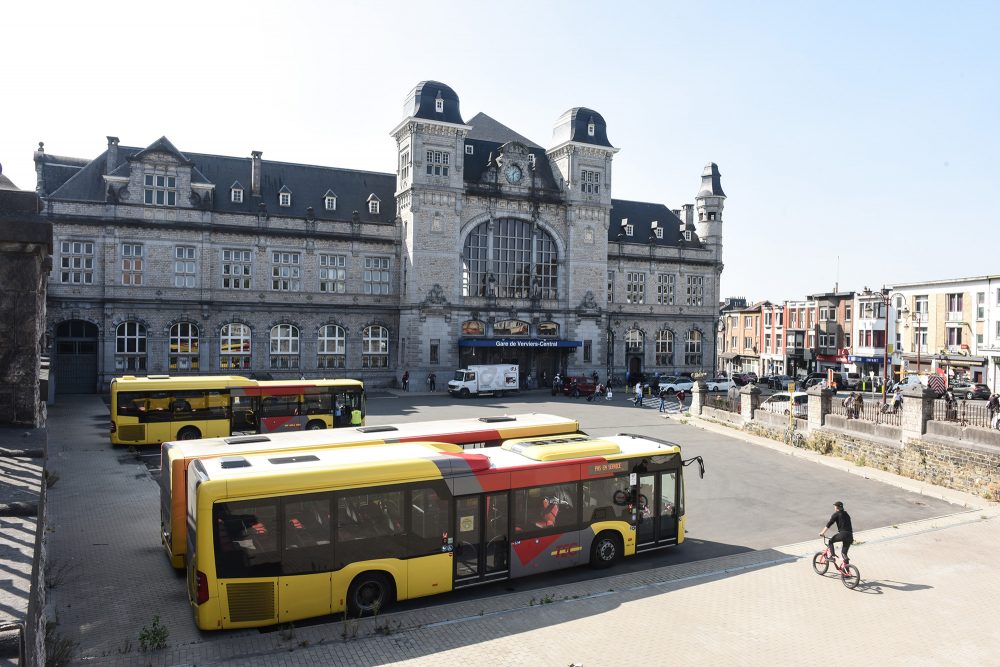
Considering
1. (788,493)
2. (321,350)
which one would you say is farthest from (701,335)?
(788,493)

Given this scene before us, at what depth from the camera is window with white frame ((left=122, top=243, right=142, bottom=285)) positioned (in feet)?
139

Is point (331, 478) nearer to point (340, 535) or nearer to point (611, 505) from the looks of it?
point (340, 535)

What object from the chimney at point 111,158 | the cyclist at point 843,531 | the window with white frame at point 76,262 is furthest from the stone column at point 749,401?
the chimney at point 111,158

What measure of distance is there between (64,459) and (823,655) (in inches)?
882

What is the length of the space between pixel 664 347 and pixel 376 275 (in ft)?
84.3

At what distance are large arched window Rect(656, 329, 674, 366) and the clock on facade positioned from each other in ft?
60.8

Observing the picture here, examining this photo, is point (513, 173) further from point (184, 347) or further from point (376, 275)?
point (184, 347)

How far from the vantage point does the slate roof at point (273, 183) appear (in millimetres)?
42312

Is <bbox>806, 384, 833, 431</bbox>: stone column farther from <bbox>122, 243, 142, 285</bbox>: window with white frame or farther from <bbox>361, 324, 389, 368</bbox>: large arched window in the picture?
<bbox>122, 243, 142, 285</bbox>: window with white frame

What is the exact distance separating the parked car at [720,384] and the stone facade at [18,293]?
43612 millimetres

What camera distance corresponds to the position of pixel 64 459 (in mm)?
22312

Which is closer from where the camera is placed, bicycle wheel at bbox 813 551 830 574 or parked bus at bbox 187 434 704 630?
parked bus at bbox 187 434 704 630

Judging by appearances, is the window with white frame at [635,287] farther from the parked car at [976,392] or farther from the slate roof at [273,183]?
the parked car at [976,392]

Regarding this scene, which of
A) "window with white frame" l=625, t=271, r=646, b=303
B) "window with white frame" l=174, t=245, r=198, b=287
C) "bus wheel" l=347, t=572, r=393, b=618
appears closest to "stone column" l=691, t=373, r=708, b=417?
"window with white frame" l=625, t=271, r=646, b=303
